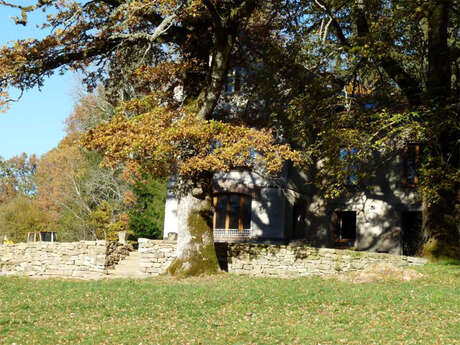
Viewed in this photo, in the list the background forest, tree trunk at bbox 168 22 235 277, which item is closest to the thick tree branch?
tree trunk at bbox 168 22 235 277

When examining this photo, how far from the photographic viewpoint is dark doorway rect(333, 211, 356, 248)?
86.2 feet

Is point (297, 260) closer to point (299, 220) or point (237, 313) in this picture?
point (237, 313)

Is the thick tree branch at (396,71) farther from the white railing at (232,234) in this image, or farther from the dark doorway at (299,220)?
the white railing at (232,234)

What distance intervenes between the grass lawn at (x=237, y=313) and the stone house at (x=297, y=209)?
10785mm

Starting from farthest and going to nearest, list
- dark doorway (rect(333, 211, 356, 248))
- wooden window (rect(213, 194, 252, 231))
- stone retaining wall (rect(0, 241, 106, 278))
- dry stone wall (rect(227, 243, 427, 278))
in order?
dark doorway (rect(333, 211, 356, 248)), wooden window (rect(213, 194, 252, 231)), stone retaining wall (rect(0, 241, 106, 278)), dry stone wall (rect(227, 243, 427, 278))

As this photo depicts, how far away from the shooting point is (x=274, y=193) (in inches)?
957

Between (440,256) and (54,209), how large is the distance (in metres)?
31.7

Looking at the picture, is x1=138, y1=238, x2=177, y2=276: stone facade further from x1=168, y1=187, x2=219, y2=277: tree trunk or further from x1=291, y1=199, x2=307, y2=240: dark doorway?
x1=291, y1=199, x2=307, y2=240: dark doorway

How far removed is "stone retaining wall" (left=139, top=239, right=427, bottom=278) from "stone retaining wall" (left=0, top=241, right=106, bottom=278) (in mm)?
2352

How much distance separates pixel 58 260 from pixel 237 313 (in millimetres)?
12647

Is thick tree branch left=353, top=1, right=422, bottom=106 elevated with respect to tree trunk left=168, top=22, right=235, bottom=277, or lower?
elevated

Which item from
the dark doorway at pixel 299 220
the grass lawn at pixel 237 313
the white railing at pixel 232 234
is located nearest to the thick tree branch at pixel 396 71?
the grass lawn at pixel 237 313

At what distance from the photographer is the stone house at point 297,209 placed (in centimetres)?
2425

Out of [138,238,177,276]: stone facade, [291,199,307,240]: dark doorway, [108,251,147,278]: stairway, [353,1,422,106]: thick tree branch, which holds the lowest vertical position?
[108,251,147,278]: stairway
